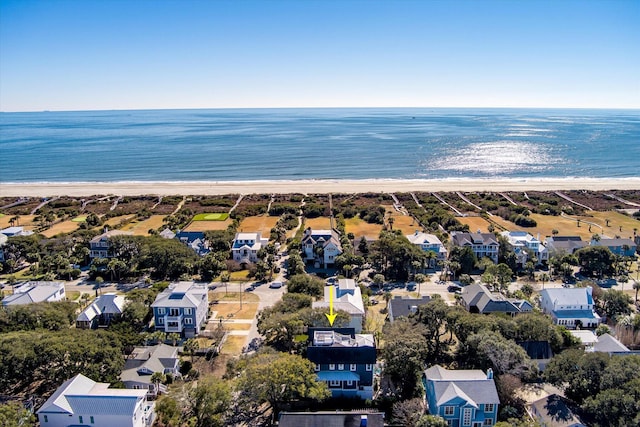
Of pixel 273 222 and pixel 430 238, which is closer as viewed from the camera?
pixel 430 238

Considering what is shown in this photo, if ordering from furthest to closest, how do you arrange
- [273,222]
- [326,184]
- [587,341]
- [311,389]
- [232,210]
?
1. [326,184]
2. [232,210]
3. [273,222]
4. [587,341]
5. [311,389]

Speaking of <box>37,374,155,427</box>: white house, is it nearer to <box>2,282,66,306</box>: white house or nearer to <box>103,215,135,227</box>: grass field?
<box>2,282,66,306</box>: white house

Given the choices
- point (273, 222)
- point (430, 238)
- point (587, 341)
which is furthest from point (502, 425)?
point (273, 222)

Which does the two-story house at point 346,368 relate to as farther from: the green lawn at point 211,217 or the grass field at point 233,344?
the green lawn at point 211,217

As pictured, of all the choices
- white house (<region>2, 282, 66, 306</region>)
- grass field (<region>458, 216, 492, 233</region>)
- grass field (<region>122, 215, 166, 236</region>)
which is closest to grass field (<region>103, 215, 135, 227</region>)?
grass field (<region>122, 215, 166, 236</region>)

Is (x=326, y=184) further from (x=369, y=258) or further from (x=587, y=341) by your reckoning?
(x=587, y=341)

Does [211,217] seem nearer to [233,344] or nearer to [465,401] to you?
[233,344]
